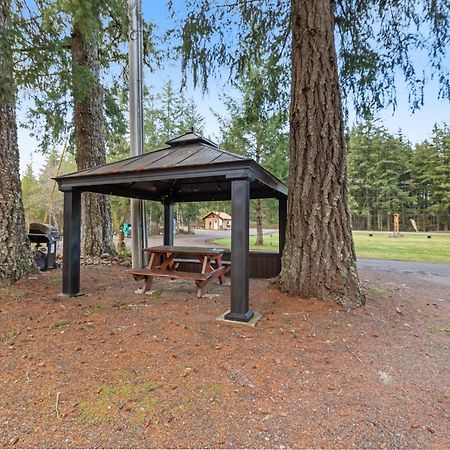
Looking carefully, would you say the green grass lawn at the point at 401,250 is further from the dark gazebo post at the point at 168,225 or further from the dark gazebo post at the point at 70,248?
the dark gazebo post at the point at 70,248

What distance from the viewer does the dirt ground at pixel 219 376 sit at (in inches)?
68.4

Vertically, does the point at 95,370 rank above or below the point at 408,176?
below

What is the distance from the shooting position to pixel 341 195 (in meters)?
4.25

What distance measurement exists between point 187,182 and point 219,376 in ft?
15.2

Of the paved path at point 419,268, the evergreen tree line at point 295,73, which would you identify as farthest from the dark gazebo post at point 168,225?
the paved path at point 419,268

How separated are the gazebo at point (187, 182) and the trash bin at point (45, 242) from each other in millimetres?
2553

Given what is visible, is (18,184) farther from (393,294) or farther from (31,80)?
(393,294)

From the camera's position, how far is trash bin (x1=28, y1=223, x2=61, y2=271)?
6.77 metres

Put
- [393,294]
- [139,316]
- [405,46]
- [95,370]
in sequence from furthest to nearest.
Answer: [393,294] → [405,46] → [139,316] → [95,370]

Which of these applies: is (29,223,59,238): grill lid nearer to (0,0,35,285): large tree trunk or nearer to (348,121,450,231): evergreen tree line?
(0,0,35,285): large tree trunk

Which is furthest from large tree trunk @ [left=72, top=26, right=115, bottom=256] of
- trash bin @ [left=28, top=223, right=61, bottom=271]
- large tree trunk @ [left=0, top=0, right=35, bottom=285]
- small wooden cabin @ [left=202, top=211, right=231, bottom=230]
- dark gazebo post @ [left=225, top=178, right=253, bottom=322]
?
small wooden cabin @ [left=202, top=211, right=231, bottom=230]

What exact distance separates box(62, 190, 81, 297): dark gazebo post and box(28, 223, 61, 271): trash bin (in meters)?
2.71

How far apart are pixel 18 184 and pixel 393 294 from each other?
7.27 m

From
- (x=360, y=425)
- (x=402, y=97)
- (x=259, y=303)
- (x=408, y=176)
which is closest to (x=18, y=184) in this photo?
(x=259, y=303)
